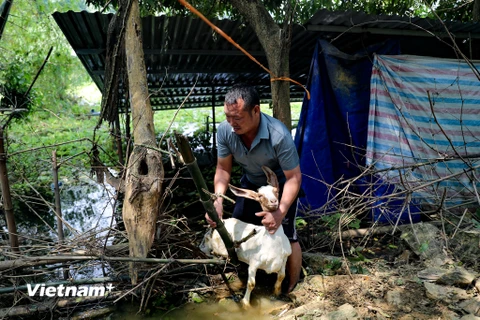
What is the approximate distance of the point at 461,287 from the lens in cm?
307

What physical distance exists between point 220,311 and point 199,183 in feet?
5.25

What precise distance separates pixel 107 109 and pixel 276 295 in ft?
8.42

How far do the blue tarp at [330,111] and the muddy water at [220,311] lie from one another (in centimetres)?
203

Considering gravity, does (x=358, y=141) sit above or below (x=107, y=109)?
below

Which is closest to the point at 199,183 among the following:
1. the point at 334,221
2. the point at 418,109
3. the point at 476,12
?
the point at 334,221

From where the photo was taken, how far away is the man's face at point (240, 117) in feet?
9.77

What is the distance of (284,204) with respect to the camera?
307 centimetres

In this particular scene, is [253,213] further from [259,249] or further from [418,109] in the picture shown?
[418,109]

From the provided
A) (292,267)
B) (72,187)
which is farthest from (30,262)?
(72,187)

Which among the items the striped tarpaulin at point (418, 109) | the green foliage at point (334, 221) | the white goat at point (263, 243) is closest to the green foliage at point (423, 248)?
the green foliage at point (334, 221)

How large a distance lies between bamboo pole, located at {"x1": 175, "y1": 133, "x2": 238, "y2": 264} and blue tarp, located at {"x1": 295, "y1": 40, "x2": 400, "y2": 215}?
2336 millimetres

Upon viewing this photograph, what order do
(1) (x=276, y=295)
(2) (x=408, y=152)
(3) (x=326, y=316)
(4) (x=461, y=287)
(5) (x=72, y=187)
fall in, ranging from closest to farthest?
(3) (x=326, y=316) < (4) (x=461, y=287) < (1) (x=276, y=295) < (2) (x=408, y=152) < (5) (x=72, y=187)

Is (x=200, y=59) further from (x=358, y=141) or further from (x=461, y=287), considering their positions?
(x=461, y=287)

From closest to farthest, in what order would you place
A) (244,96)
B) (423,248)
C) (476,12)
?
1. (244,96)
2. (423,248)
3. (476,12)
